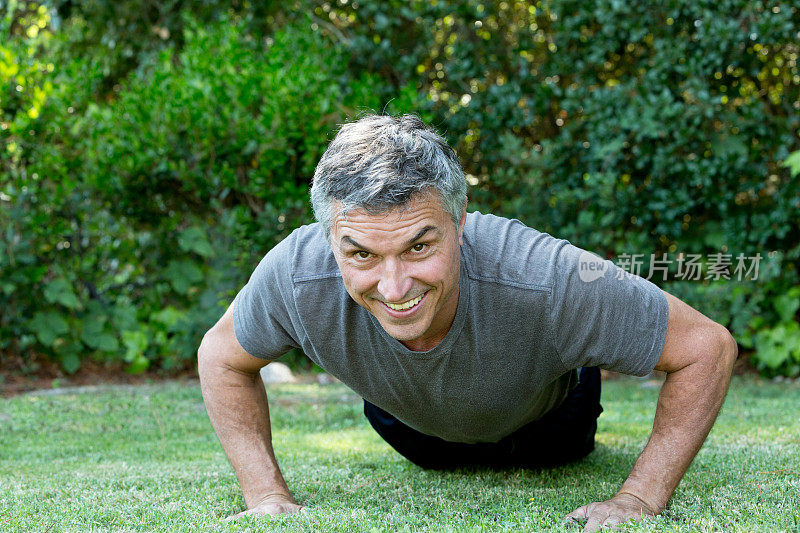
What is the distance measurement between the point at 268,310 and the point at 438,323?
51 centimetres

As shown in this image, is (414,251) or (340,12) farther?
(340,12)

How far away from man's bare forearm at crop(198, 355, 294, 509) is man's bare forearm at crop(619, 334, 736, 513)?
106cm

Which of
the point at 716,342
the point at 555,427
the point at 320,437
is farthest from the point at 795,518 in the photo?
the point at 320,437

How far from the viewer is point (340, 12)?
663cm

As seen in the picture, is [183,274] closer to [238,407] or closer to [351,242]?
[238,407]

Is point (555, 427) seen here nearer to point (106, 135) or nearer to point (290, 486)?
point (290, 486)

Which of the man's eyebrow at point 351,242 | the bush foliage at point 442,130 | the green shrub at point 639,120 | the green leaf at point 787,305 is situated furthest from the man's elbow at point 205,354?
the green leaf at point 787,305

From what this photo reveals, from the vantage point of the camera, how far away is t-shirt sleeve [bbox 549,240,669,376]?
2.01m

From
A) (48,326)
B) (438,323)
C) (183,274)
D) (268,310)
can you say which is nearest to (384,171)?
(438,323)

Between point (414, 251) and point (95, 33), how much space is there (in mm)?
6673

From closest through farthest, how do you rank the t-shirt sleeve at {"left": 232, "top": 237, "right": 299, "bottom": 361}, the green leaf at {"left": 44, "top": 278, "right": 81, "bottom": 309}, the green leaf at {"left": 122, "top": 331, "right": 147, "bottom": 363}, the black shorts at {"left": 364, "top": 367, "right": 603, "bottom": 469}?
the t-shirt sleeve at {"left": 232, "top": 237, "right": 299, "bottom": 361} → the black shorts at {"left": 364, "top": 367, "right": 603, "bottom": 469} → the green leaf at {"left": 44, "top": 278, "right": 81, "bottom": 309} → the green leaf at {"left": 122, "top": 331, "right": 147, "bottom": 363}

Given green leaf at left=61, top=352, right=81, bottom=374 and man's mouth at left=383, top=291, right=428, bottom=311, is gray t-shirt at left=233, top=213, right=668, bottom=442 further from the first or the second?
green leaf at left=61, top=352, right=81, bottom=374

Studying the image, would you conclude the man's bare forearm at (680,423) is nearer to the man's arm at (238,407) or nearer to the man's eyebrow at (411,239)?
the man's eyebrow at (411,239)

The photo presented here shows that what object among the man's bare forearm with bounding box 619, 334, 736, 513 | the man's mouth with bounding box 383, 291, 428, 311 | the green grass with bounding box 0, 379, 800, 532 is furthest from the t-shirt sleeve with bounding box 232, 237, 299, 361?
the man's bare forearm with bounding box 619, 334, 736, 513
